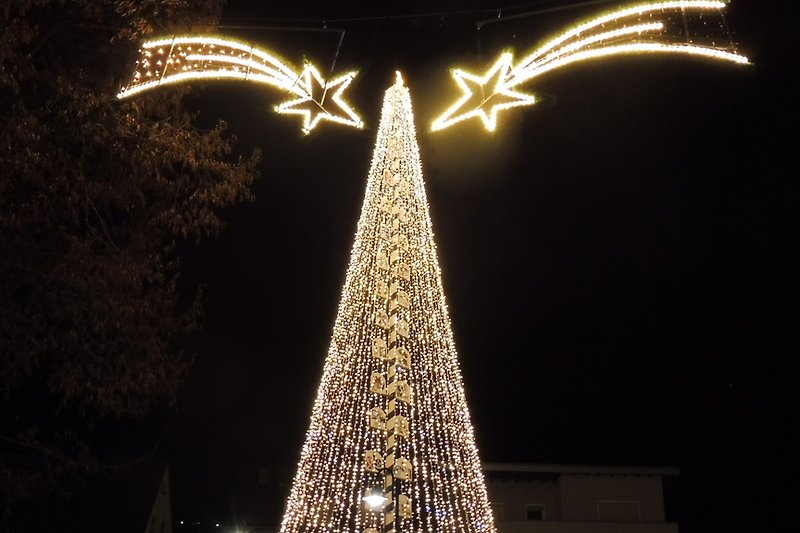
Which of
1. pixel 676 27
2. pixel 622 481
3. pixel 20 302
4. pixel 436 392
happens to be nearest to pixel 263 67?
pixel 20 302

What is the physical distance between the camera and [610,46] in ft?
22.6

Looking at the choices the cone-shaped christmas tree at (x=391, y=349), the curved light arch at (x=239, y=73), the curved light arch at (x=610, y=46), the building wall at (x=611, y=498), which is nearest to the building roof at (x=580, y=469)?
the building wall at (x=611, y=498)

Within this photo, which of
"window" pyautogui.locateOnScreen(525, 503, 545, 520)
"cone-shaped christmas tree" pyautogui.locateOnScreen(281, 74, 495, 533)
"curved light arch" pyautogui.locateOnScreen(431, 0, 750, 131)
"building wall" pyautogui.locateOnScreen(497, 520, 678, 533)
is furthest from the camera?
"window" pyautogui.locateOnScreen(525, 503, 545, 520)

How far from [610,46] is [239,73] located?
322cm

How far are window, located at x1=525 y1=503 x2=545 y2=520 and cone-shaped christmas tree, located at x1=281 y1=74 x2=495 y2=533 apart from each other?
36.7 ft

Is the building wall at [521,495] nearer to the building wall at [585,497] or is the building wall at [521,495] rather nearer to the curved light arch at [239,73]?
the building wall at [585,497]

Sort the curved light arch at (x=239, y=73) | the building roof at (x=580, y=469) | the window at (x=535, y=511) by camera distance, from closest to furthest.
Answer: the curved light arch at (x=239, y=73) < the building roof at (x=580, y=469) < the window at (x=535, y=511)

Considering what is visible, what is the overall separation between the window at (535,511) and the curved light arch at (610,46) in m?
15.2

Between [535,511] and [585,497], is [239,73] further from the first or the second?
[535,511]

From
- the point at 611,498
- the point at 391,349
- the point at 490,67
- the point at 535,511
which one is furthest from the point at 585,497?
the point at 490,67

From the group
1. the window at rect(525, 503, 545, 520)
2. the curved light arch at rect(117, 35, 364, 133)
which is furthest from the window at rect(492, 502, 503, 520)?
the curved light arch at rect(117, 35, 364, 133)

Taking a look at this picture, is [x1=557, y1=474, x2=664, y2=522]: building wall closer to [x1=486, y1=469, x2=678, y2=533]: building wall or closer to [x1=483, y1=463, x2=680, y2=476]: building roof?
[x1=486, y1=469, x2=678, y2=533]: building wall

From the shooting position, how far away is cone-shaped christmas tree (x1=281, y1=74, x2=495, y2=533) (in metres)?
9.21

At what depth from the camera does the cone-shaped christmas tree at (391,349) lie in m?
9.21
